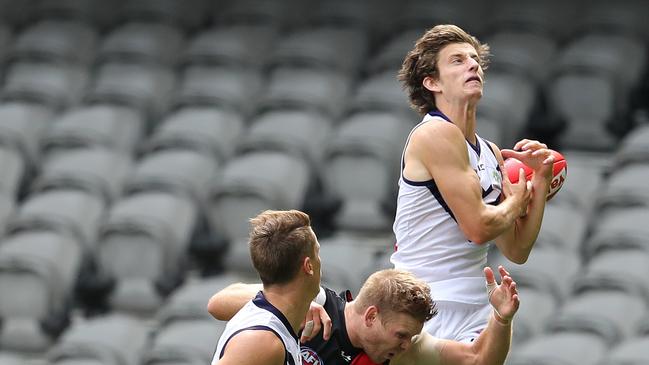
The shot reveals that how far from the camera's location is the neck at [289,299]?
4355 mm

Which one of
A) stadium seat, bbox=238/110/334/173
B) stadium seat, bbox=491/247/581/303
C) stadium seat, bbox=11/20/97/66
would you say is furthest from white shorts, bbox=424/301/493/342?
stadium seat, bbox=11/20/97/66

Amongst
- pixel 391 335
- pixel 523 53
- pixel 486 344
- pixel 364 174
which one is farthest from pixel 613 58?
pixel 391 335

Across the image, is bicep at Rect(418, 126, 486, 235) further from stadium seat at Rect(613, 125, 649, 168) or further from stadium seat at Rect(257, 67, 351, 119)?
stadium seat at Rect(257, 67, 351, 119)

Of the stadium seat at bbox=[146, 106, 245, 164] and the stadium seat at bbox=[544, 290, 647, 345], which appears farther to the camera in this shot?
the stadium seat at bbox=[146, 106, 245, 164]

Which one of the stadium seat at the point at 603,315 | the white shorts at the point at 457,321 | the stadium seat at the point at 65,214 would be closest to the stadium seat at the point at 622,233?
the stadium seat at the point at 603,315

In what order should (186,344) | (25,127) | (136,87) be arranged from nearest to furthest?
(186,344)
(25,127)
(136,87)

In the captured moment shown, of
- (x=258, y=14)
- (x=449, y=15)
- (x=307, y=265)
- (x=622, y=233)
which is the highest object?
(x=258, y=14)

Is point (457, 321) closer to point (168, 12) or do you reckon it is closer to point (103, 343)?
point (103, 343)

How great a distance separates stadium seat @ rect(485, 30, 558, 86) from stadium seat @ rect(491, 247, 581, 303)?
164 cm

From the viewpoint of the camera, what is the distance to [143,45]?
10.9 metres

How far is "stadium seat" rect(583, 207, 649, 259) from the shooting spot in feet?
28.1

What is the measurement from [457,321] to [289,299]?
791mm

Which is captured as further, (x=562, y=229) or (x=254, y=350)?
(x=562, y=229)

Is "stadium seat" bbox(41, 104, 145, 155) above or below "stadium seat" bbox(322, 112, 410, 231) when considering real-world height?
above
